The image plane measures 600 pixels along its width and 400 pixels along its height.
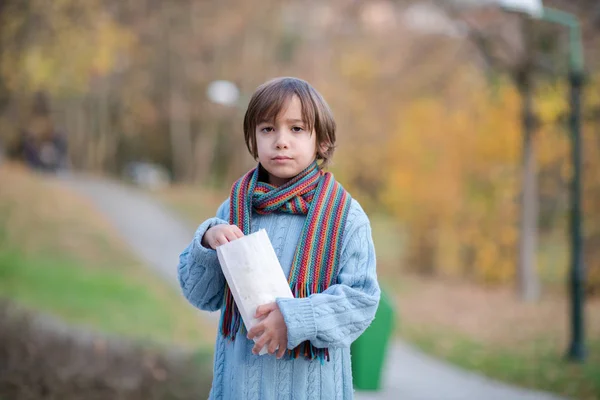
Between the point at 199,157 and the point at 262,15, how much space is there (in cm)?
783

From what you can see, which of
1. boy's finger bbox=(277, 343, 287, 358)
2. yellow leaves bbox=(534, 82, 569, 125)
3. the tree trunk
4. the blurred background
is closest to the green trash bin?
the blurred background

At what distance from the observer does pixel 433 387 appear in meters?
8.62

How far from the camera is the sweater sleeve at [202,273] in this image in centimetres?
230

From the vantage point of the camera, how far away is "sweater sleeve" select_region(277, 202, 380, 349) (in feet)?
6.85

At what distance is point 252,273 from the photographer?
213 centimetres

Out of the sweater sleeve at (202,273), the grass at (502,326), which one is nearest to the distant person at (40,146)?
the grass at (502,326)

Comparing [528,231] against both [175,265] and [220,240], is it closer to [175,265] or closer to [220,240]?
[175,265]

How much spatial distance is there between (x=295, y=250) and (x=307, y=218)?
0.35 ft

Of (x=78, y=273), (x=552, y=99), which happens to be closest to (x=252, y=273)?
(x=78, y=273)

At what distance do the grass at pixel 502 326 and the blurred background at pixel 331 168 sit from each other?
6 centimetres

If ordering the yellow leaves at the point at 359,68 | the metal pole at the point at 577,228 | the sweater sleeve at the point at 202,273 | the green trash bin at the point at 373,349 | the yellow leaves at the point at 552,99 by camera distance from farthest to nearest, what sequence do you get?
the yellow leaves at the point at 359,68
the yellow leaves at the point at 552,99
the metal pole at the point at 577,228
the green trash bin at the point at 373,349
the sweater sleeve at the point at 202,273

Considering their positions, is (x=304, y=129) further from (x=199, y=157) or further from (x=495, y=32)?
(x=199, y=157)

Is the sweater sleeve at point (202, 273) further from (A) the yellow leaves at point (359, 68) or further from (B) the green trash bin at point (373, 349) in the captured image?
(A) the yellow leaves at point (359, 68)

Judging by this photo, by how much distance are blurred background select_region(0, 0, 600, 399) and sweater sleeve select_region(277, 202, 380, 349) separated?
3545 mm
